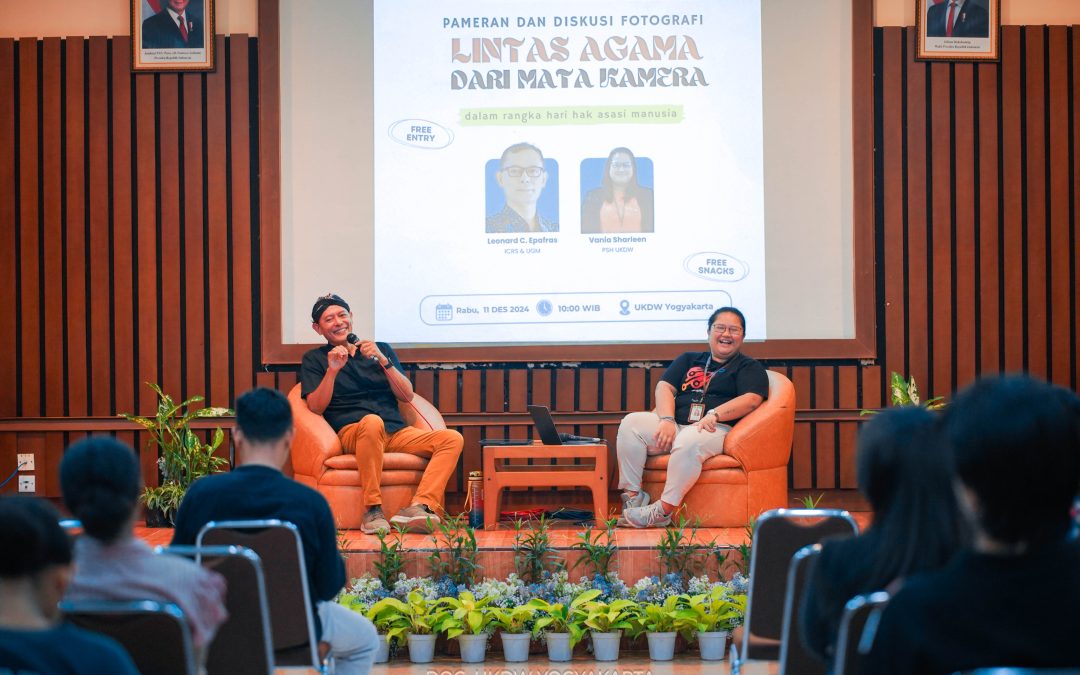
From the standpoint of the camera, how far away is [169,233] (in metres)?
6.32

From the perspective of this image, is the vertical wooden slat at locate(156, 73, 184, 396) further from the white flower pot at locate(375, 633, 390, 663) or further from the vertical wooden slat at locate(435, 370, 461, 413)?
the white flower pot at locate(375, 633, 390, 663)

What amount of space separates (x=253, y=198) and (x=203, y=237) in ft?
1.26

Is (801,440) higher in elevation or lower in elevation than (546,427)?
lower

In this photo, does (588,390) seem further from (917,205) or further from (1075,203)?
(1075,203)

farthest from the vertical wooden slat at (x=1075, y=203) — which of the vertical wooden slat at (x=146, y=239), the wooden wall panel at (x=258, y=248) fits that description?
the vertical wooden slat at (x=146, y=239)

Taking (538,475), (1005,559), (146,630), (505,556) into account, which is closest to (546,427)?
(538,475)

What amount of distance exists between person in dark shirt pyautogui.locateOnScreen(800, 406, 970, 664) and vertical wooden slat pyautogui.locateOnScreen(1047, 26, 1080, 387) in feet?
17.0

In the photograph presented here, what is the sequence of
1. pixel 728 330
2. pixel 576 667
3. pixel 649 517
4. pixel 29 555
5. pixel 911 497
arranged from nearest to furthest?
1. pixel 29 555
2. pixel 911 497
3. pixel 576 667
4. pixel 649 517
5. pixel 728 330

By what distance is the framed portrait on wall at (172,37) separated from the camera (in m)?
6.26

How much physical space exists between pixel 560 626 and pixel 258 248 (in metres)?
3.35

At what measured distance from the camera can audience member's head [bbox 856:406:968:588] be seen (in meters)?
1.56

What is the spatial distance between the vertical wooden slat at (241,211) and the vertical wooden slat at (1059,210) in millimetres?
4782

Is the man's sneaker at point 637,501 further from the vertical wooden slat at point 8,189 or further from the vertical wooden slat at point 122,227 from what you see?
the vertical wooden slat at point 8,189

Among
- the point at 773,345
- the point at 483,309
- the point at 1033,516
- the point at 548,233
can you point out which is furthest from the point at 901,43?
the point at 1033,516
